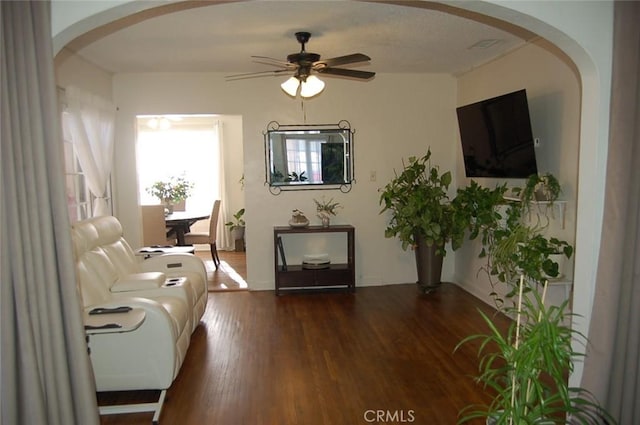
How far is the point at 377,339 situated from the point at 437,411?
1124 mm

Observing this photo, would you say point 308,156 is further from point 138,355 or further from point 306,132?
point 138,355

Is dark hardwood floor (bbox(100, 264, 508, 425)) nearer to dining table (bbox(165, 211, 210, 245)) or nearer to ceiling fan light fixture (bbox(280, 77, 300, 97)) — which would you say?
dining table (bbox(165, 211, 210, 245))

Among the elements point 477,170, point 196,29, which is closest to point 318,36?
point 196,29

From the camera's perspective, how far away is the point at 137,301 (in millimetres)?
2748

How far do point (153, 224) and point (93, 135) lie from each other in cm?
166

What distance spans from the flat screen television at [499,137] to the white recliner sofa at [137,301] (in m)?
2.84

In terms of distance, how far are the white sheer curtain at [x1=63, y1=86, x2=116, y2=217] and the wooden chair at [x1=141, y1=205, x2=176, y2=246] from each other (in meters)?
0.89

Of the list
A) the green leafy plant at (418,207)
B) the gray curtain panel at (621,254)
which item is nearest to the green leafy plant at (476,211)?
the green leafy plant at (418,207)

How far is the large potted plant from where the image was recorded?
4711 mm

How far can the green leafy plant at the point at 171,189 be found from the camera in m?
7.40

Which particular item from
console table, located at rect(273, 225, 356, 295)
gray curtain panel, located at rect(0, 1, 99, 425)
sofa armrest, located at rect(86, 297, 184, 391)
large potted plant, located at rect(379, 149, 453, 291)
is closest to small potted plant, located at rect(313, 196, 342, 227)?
console table, located at rect(273, 225, 356, 295)

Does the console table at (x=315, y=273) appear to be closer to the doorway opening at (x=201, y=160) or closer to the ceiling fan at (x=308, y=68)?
the ceiling fan at (x=308, y=68)

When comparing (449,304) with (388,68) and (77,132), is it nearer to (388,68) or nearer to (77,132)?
(388,68)

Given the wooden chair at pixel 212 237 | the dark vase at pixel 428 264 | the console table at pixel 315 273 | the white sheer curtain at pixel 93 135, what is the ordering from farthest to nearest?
the wooden chair at pixel 212 237 → the console table at pixel 315 273 → the dark vase at pixel 428 264 → the white sheer curtain at pixel 93 135
